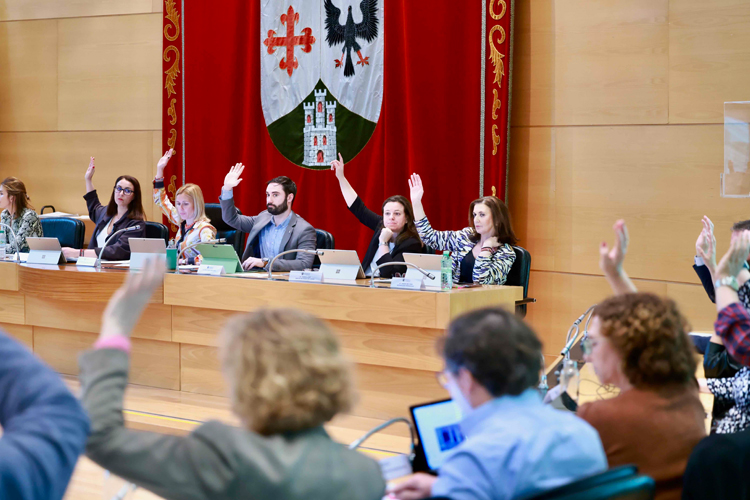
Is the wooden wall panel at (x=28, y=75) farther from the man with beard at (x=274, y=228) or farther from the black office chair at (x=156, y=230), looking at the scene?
the man with beard at (x=274, y=228)

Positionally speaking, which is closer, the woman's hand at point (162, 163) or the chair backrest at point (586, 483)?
the chair backrest at point (586, 483)

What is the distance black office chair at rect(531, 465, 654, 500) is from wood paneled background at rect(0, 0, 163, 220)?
5854mm

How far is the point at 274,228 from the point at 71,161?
2917mm

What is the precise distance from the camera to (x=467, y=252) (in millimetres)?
4465

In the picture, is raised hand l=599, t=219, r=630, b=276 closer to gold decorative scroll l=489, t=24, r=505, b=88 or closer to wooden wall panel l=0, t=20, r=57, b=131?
gold decorative scroll l=489, t=24, r=505, b=88

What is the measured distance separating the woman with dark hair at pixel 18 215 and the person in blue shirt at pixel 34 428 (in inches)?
203

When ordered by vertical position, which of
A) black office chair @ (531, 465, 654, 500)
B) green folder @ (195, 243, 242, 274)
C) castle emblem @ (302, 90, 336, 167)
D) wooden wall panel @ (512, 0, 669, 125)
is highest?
wooden wall panel @ (512, 0, 669, 125)

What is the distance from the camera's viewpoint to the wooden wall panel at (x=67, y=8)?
21.4 ft

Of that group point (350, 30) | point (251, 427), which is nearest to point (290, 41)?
point (350, 30)

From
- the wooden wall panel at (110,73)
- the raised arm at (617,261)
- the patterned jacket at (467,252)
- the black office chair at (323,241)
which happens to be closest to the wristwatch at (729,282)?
Answer: the raised arm at (617,261)

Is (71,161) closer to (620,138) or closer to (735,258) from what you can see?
(620,138)

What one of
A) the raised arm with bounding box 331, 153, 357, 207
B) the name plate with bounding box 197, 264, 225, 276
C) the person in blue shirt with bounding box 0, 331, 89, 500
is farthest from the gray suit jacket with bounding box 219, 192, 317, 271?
the person in blue shirt with bounding box 0, 331, 89, 500

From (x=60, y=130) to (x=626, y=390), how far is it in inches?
259

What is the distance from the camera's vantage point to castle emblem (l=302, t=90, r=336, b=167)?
5.76 m
